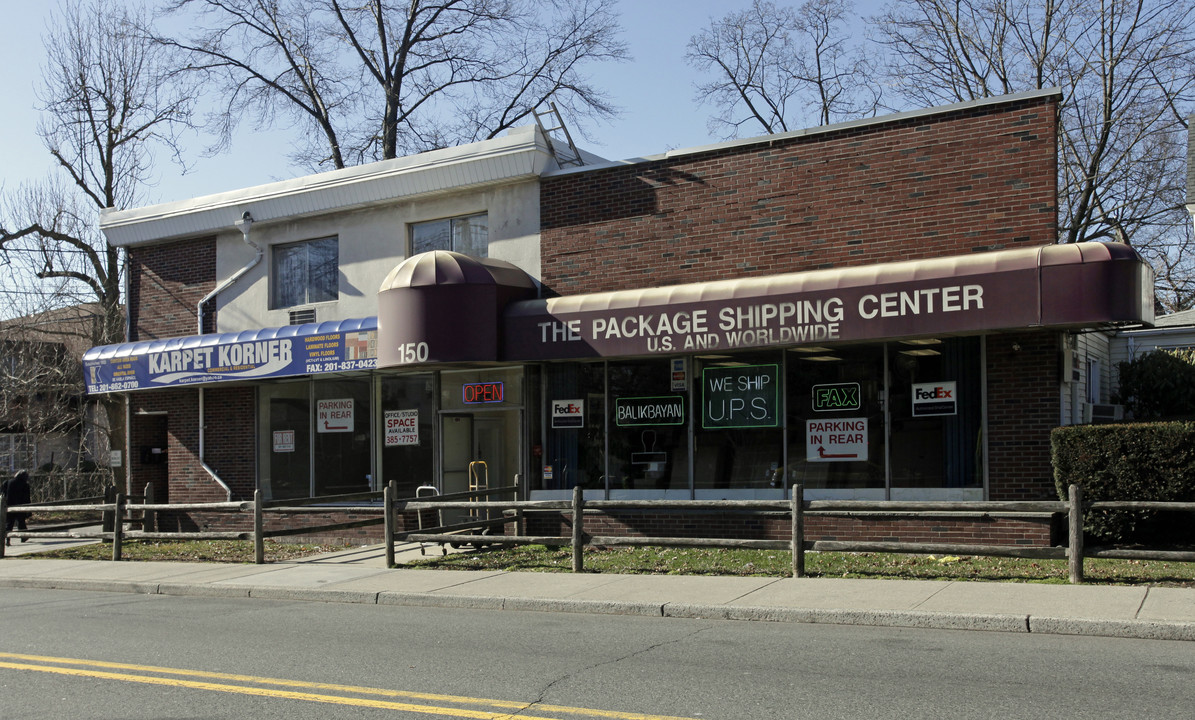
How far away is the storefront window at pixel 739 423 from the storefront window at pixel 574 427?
1.65 m

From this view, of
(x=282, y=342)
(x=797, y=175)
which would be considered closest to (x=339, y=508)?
(x=282, y=342)

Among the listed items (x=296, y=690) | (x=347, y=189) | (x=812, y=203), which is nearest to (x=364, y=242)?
(x=347, y=189)

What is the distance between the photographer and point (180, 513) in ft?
66.0

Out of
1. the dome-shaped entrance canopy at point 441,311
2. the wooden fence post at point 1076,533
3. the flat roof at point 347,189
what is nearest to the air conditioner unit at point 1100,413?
the wooden fence post at point 1076,533

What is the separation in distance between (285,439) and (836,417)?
10.7 metres

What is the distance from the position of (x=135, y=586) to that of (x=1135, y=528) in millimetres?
12630

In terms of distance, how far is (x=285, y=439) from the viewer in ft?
63.7

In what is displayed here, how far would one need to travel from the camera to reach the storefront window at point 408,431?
17547 mm

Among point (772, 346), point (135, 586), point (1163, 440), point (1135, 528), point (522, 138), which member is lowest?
point (135, 586)

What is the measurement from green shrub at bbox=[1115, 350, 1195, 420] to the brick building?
181 inches

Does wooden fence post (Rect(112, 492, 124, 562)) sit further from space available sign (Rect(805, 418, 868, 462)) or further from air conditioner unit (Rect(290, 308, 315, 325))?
space available sign (Rect(805, 418, 868, 462))

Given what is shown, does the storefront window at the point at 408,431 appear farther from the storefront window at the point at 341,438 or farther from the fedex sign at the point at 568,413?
the fedex sign at the point at 568,413

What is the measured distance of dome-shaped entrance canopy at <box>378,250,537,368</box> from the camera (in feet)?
49.6

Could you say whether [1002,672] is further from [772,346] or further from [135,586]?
[135,586]
